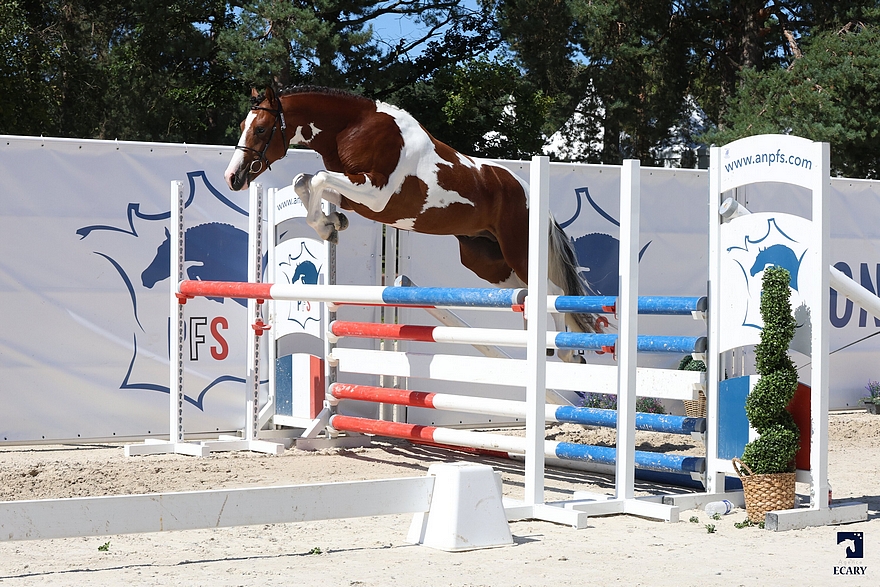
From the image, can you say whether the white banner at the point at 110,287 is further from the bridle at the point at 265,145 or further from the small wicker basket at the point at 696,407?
the small wicker basket at the point at 696,407

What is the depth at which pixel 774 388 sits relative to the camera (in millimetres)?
4379

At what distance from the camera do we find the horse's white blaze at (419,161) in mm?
5199

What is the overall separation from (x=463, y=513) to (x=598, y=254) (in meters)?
4.93

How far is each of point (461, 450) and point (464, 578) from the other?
11.1 ft

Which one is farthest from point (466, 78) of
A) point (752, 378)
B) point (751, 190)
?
point (752, 378)

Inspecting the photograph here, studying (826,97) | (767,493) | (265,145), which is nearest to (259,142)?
(265,145)

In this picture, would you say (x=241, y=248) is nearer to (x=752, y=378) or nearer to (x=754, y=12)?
(x=752, y=378)

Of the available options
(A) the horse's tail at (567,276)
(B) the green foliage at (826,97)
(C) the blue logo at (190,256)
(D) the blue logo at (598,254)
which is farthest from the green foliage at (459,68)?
(A) the horse's tail at (567,276)

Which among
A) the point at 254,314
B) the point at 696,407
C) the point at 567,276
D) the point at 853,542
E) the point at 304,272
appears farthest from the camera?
the point at 696,407

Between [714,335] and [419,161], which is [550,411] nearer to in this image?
[714,335]

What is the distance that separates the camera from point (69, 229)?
6844mm

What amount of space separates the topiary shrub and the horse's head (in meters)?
2.23

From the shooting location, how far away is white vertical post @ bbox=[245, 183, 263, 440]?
22.2 feet

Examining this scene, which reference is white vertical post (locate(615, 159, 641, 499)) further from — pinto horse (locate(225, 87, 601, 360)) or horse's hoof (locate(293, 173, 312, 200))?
horse's hoof (locate(293, 173, 312, 200))
